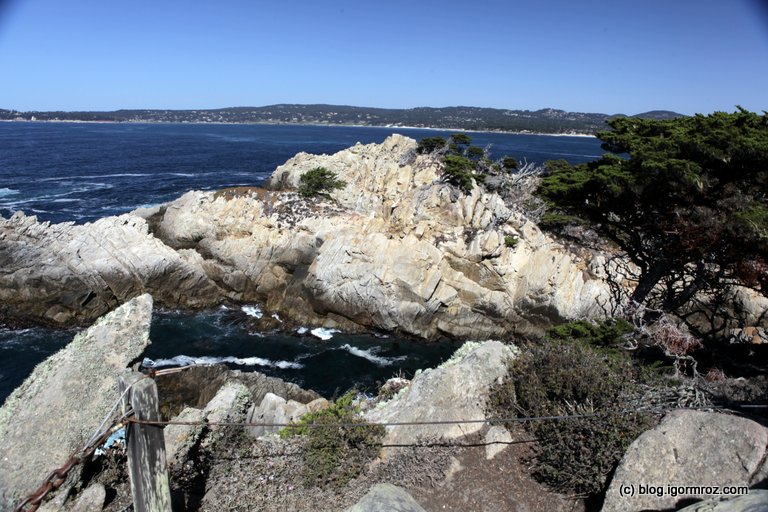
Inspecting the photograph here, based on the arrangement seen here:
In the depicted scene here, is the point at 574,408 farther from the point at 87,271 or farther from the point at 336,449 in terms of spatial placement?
the point at 87,271

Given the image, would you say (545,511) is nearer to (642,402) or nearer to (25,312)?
(642,402)

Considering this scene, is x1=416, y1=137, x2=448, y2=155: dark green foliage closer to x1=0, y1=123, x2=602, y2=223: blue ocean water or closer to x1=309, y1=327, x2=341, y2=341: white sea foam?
x1=0, y1=123, x2=602, y2=223: blue ocean water

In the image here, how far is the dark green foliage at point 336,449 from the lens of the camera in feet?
20.2

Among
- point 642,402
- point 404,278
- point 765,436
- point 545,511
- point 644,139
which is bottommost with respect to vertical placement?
point 404,278

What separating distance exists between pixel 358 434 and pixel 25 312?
21.2 m

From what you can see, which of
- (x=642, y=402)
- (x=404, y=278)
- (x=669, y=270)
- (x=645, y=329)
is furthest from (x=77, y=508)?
(x=404, y=278)

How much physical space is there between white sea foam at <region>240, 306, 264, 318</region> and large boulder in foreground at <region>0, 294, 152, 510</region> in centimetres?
1646

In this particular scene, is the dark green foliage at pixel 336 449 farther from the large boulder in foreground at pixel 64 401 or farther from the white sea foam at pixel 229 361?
the white sea foam at pixel 229 361

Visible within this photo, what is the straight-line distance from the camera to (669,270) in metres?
11.4

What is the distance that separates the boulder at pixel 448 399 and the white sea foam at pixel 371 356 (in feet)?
35.1

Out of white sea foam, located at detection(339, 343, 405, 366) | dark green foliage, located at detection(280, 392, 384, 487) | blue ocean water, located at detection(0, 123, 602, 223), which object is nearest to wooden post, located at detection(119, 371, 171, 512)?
dark green foliage, located at detection(280, 392, 384, 487)

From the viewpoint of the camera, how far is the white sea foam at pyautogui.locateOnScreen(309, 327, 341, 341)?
20.7 meters

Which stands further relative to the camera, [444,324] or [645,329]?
[444,324]

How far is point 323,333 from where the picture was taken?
20984mm
